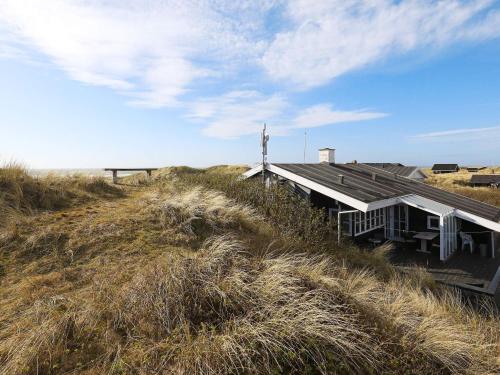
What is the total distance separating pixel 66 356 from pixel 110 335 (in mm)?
470

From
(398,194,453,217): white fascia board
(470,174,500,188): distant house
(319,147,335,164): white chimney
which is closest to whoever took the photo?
(398,194,453,217): white fascia board

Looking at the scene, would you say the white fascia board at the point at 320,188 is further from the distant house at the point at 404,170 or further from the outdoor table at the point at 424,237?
the distant house at the point at 404,170

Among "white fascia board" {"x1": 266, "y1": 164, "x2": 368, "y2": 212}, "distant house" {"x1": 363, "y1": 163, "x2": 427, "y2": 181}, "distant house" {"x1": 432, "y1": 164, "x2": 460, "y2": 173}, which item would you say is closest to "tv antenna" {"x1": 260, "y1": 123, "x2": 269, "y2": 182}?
"white fascia board" {"x1": 266, "y1": 164, "x2": 368, "y2": 212}

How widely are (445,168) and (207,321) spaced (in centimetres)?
7655

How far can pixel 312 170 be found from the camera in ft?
49.0

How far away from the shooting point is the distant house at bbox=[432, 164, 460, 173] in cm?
6654

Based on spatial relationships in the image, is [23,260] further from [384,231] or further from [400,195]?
[384,231]

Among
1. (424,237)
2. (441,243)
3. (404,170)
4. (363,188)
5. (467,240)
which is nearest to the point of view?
(441,243)

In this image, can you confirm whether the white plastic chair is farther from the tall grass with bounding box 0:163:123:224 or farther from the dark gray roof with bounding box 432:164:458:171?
the dark gray roof with bounding box 432:164:458:171

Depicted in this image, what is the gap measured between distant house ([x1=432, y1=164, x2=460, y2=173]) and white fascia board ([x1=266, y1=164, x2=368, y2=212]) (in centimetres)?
6658

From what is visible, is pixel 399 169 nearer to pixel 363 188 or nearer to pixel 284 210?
pixel 363 188

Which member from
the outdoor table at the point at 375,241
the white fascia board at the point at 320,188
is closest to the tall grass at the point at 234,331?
the white fascia board at the point at 320,188

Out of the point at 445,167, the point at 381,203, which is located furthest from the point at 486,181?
the point at 381,203

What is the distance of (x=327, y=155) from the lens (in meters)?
18.8
